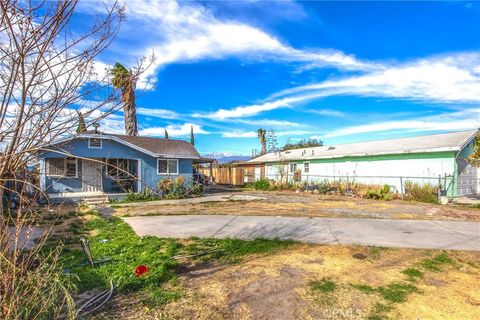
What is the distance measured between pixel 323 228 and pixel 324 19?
9.13 metres

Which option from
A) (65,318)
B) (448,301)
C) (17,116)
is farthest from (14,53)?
(448,301)

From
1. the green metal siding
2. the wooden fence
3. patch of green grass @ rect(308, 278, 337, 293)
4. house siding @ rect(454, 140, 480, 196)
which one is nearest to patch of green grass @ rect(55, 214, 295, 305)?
patch of green grass @ rect(308, 278, 337, 293)

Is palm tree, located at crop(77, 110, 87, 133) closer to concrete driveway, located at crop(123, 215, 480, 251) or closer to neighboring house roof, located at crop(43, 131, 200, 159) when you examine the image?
concrete driveway, located at crop(123, 215, 480, 251)

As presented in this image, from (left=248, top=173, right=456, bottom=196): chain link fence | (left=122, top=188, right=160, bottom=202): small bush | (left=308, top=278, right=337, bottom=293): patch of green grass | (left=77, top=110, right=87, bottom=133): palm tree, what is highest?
(left=77, top=110, right=87, bottom=133): palm tree

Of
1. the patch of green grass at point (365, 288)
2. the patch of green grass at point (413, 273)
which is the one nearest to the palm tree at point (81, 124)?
the patch of green grass at point (365, 288)

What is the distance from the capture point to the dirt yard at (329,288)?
3.57 meters

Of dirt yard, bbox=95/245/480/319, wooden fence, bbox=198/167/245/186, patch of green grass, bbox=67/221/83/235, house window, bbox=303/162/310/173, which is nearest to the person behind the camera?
dirt yard, bbox=95/245/480/319

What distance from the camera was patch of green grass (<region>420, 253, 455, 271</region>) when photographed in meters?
5.07

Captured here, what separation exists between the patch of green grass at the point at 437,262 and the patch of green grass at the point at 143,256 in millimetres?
2606

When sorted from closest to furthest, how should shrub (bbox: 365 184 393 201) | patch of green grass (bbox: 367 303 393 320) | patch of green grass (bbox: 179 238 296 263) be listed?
1. patch of green grass (bbox: 367 303 393 320)
2. patch of green grass (bbox: 179 238 296 263)
3. shrub (bbox: 365 184 393 201)

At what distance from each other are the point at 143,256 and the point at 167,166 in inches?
540

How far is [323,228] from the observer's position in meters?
8.03

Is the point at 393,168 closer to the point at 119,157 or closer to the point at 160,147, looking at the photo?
the point at 160,147

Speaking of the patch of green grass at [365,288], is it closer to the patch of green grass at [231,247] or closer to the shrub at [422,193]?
the patch of green grass at [231,247]
